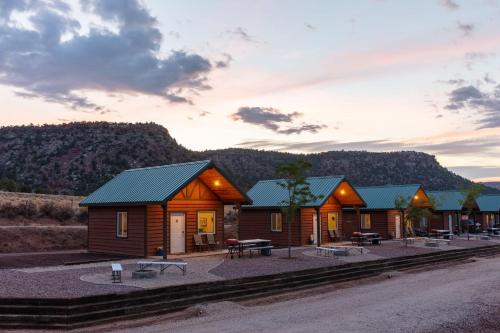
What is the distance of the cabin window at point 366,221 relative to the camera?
4081 cm

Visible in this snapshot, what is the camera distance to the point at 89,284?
15.1m

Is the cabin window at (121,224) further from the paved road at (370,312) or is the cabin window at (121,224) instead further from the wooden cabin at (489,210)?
the wooden cabin at (489,210)

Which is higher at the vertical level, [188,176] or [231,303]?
[188,176]

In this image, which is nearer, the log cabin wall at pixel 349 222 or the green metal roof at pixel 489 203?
the log cabin wall at pixel 349 222

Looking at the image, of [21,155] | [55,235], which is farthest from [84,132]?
[55,235]

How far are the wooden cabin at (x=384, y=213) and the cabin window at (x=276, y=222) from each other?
26.4ft

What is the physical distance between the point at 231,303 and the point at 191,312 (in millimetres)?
1641

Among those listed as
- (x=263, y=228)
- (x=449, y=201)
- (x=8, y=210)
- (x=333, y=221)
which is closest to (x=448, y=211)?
(x=449, y=201)

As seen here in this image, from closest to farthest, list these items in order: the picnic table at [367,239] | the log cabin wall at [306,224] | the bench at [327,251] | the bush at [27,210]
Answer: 1. the bench at [327,251]
2. the log cabin wall at [306,224]
3. the picnic table at [367,239]
4. the bush at [27,210]

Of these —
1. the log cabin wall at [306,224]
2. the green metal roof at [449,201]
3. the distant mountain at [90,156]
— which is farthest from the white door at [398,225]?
the distant mountain at [90,156]

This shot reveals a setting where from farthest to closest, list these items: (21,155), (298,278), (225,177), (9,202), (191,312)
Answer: (21,155), (9,202), (225,177), (298,278), (191,312)

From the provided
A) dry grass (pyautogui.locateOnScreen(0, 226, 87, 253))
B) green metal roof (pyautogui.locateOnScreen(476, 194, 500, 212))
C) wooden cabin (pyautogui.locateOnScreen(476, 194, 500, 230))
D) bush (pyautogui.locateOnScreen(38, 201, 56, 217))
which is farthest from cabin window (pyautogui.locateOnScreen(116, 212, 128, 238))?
green metal roof (pyautogui.locateOnScreen(476, 194, 500, 212))

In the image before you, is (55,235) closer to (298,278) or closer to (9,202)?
(9,202)

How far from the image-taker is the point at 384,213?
1571 inches
